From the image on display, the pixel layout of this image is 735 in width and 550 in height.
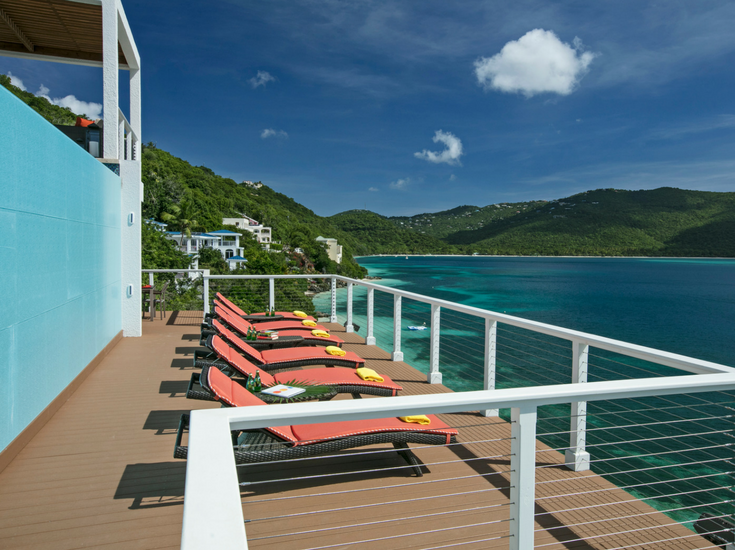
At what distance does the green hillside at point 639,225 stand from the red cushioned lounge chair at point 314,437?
8532 centimetres

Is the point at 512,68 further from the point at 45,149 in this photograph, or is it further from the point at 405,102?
the point at 405,102

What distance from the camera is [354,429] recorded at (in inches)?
112

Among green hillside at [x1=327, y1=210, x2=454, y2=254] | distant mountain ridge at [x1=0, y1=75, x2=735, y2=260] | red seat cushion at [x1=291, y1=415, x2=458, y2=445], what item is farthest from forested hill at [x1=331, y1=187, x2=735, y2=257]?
red seat cushion at [x1=291, y1=415, x2=458, y2=445]

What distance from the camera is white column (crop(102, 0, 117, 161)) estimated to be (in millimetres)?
6188

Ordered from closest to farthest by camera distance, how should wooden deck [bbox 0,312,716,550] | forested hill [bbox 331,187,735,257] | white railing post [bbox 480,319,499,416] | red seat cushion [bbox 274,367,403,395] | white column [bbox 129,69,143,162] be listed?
1. wooden deck [bbox 0,312,716,550]
2. white railing post [bbox 480,319,499,416]
3. red seat cushion [bbox 274,367,403,395]
4. white column [bbox 129,69,143,162]
5. forested hill [bbox 331,187,735,257]

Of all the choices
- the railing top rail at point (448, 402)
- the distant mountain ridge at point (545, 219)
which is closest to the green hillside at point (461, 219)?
the distant mountain ridge at point (545, 219)

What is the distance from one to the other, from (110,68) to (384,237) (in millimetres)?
120075

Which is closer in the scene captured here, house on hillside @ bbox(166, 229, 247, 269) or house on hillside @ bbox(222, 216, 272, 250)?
house on hillside @ bbox(166, 229, 247, 269)

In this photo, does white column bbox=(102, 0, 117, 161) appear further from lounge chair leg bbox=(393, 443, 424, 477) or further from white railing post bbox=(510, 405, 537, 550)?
white railing post bbox=(510, 405, 537, 550)

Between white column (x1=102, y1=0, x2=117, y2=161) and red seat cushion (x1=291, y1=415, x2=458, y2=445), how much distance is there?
5.56m

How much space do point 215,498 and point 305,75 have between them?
72.2 metres

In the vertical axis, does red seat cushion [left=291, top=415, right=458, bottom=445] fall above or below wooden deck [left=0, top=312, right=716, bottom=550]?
above

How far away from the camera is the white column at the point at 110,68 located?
6.19 metres

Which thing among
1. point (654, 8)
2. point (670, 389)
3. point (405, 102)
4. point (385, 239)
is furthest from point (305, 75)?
point (670, 389)
